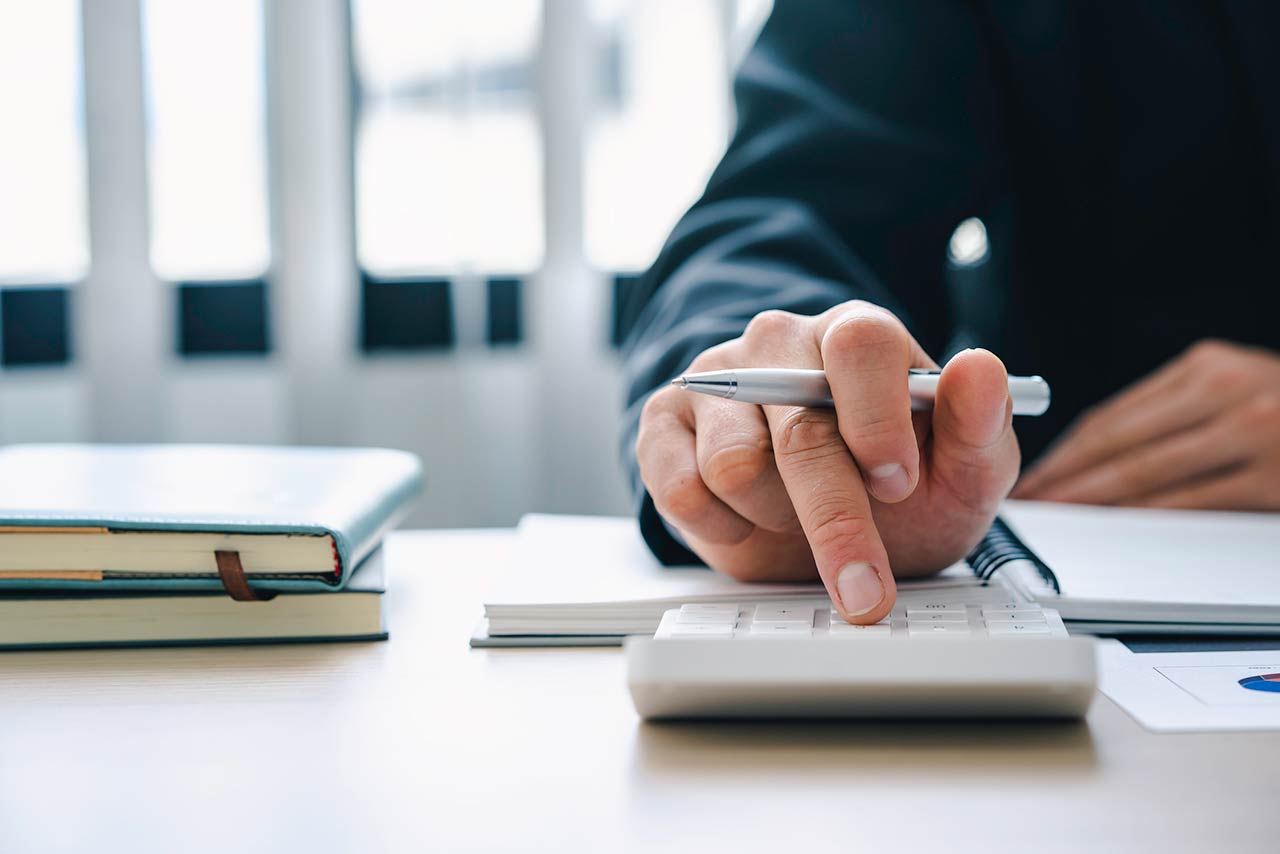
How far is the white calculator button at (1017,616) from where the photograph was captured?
41cm

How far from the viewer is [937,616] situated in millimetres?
418

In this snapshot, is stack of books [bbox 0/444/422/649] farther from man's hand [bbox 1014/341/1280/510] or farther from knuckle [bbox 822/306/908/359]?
man's hand [bbox 1014/341/1280/510]

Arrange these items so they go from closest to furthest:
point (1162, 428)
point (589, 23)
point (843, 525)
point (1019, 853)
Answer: point (1019, 853), point (843, 525), point (1162, 428), point (589, 23)

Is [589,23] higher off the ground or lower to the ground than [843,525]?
higher

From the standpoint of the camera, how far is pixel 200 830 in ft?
0.98

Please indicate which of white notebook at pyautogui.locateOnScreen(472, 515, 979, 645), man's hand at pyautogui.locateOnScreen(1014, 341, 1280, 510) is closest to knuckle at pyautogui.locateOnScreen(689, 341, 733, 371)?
white notebook at pyautogui.locateOnScreen(472, 515, 979, 645)

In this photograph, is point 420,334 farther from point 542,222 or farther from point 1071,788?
point 1071,788

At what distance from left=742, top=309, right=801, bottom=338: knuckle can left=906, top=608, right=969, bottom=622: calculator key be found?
150 millimetres

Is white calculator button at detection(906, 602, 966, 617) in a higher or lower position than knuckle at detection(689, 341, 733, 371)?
lower

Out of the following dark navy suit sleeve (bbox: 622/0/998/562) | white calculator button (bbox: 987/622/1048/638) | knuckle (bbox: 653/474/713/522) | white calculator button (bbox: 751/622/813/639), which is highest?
dark navy suit sleeve (bbox: 622/0/998/562)

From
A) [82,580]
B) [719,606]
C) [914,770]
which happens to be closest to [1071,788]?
[914,770]

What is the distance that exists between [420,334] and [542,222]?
0.23 metres

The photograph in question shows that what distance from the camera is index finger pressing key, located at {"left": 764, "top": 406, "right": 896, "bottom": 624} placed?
0.41 metres

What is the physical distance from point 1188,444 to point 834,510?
502mm
